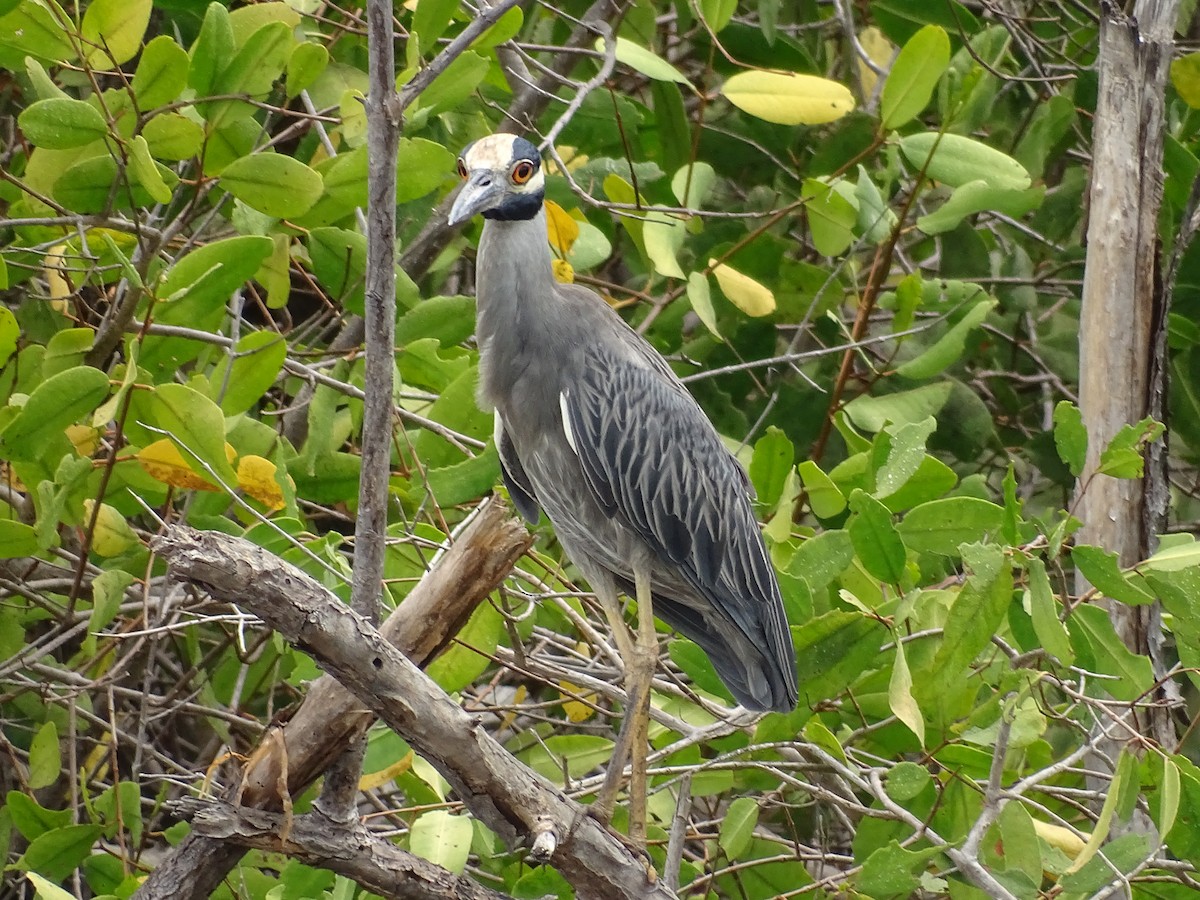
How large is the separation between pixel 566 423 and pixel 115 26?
3.96 feet

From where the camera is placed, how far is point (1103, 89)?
3.32m

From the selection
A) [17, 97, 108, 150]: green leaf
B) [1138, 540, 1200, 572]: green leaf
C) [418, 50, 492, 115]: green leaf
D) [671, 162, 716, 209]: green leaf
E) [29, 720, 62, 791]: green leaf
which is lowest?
[29, 720, 62, 791]: green leaf

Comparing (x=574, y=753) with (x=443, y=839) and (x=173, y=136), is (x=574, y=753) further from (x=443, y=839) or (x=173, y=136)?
(x=173, y=136)

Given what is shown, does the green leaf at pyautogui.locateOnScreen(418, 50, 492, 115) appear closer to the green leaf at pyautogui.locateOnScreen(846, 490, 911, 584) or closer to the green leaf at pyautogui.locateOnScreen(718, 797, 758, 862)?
the green leaf at pyautogui.locateOnScreen(846, 490, 911, 584)

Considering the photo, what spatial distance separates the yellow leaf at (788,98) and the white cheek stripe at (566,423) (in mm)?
776

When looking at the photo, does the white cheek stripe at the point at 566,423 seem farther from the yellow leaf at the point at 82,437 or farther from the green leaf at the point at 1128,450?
the green leaf at the point at 1128,450

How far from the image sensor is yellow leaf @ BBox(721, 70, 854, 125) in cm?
306

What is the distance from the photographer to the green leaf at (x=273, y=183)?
8.41 ft

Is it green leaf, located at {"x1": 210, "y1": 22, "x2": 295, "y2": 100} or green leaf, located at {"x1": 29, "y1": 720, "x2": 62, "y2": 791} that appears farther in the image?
green leaf, located at {"x1": 29, "y1": 720, "x2": 62, "y2": 791}

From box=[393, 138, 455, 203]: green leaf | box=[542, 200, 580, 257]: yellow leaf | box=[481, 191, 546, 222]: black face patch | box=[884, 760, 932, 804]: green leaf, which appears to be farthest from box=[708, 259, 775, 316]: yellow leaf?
box=[884, 760, 932, 804]: green leaf

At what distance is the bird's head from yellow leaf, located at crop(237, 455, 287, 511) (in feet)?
2.11

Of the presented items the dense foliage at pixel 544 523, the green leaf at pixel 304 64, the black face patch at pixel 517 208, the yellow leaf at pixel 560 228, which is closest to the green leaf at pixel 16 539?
the dense foliage at pixel 544 523

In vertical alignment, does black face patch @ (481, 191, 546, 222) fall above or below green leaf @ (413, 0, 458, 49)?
below

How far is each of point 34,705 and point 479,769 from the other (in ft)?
5.25
